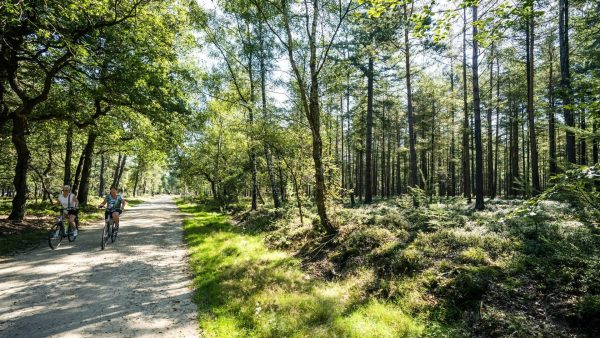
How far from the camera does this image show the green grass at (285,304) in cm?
526

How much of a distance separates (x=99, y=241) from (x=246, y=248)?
6002 millimetres

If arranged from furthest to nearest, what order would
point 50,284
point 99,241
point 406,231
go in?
point 99,241 → point 406,231 → point 50,284

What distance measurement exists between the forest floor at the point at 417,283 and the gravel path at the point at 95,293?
611 mm

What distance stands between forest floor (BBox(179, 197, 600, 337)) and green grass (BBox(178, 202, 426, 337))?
3 centimetres

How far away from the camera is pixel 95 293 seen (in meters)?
6.48

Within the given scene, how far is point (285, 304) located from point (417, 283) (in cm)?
302

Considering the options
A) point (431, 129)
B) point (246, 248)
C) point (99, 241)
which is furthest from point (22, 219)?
point (431, 129)

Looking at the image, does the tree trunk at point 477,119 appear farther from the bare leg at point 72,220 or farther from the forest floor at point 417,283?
the bare leg at point 72,220

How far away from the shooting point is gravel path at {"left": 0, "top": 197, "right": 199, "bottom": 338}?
5.04 metres

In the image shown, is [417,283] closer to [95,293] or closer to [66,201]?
[95,293]

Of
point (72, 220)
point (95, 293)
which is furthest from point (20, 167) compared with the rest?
point (95, 293)

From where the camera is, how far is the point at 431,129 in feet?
107

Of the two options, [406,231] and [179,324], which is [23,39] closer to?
[179,324]

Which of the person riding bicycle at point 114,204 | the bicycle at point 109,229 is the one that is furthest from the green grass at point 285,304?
the person riding bicycle at point 114,204
